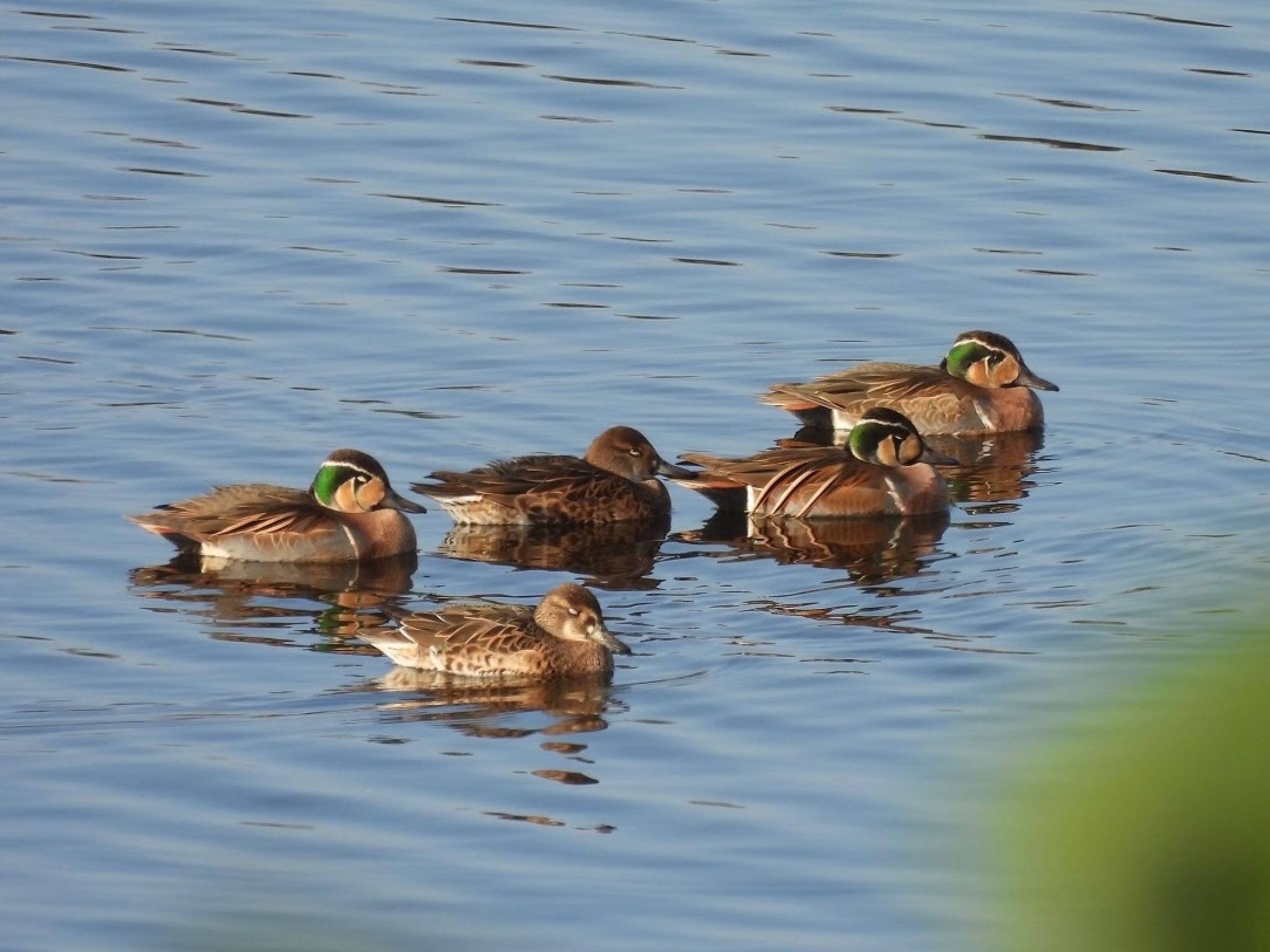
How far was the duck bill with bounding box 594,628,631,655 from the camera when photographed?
388 inches

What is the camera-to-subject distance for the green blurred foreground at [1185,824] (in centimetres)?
101

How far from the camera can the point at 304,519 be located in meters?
12.1

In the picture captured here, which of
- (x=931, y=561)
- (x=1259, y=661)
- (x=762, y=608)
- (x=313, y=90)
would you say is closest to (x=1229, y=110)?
(x=313, y=90)

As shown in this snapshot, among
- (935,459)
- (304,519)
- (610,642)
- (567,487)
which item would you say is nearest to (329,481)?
(304,519)

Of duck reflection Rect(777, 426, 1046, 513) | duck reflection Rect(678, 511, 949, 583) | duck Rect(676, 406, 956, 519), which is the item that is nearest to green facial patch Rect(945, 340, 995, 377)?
duck reflection Rect(777, 426, 1046, 513)

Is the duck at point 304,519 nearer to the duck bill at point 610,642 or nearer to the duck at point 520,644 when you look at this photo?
the duck at point 520,644

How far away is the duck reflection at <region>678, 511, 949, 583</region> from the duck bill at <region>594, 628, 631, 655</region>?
7.96 feet

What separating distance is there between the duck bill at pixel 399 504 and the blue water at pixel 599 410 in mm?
364

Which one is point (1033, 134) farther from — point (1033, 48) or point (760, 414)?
point (760, 414)

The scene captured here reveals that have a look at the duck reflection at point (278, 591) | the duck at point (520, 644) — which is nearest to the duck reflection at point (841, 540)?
the duck reflection at point (278, 591)

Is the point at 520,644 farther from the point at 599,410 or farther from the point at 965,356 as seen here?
the point at 965,356

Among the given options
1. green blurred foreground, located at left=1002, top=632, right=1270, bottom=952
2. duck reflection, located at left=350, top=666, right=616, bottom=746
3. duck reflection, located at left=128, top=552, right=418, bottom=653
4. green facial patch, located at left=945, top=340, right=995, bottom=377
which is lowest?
duck reflection, located at left=350, top=666, right=616, bottom=746

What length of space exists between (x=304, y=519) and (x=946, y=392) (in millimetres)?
5283

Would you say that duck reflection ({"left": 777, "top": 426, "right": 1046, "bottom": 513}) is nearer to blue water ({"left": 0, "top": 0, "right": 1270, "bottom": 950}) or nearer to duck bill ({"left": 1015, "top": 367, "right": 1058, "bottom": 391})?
blue water ({"left": 0, "top": 0, "right": 1270, "bottom": 950})
